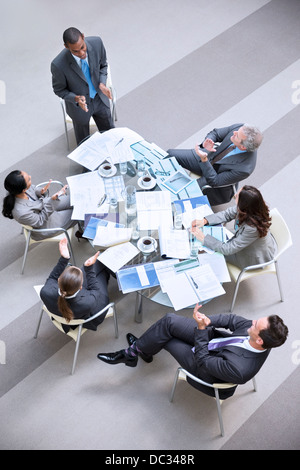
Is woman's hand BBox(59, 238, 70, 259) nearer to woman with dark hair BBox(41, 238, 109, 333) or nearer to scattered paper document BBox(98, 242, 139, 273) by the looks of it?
woman with dark hair BBox(41, 238, 109, 333)

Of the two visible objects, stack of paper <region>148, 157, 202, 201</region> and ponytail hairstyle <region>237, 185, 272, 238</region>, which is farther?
stack of paper <region>148, 157, 202, 201</region>

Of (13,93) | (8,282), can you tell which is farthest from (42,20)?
(8,282)

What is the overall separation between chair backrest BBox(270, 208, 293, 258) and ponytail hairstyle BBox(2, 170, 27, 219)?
2.18 meters

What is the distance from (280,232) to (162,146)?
207cm

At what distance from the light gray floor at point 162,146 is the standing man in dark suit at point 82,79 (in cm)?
62

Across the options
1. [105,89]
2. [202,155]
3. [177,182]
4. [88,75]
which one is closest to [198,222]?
[177,182]

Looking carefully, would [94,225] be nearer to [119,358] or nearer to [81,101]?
[119,358]

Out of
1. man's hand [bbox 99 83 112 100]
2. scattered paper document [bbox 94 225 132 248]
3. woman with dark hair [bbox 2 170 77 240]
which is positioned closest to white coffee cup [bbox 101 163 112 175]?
woman with dark hair [bbox 2 170 77 240]

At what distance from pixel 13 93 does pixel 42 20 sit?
1.51 meters

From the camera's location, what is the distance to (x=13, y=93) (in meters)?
6.70

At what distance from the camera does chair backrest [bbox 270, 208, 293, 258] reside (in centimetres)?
460

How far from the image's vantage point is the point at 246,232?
4.45 m

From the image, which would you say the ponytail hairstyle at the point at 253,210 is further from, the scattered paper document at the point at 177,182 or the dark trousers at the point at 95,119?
the dark trousers at the point at 95,119

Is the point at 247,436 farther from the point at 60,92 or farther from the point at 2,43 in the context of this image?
the point at 2,43
